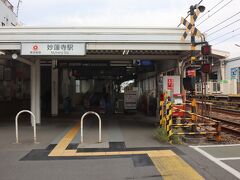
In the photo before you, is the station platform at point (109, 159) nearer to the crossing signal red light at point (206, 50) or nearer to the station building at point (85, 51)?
the crossing signal red light at point (206, 50)

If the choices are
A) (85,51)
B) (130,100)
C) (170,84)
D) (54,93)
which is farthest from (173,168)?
(130,100)

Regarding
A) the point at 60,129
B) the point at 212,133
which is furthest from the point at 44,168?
the point at 60,129

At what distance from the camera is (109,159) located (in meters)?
9.74

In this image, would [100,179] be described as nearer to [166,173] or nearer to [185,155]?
[166,173]

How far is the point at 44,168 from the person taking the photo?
8766 millimetres

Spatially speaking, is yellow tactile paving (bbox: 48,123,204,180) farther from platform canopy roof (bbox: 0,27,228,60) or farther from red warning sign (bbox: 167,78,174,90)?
red warning sign (bbox: 167,78,174,90)

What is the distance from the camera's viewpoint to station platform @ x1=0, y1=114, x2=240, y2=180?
816cm

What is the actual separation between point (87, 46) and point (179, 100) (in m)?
4.00

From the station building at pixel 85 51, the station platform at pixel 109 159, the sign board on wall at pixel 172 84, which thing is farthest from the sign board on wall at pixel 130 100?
the station platform at pixel 109 159

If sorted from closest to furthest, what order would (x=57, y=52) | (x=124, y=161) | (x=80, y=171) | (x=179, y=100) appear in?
1. (x=80, y=171)
2. (x=124, y=161)
3. (x=57, y=52)
4. (x=179, y=100)

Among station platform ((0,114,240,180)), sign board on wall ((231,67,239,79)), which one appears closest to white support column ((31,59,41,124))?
station platform ((0,114,240,180))

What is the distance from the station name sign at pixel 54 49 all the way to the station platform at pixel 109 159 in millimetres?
2885

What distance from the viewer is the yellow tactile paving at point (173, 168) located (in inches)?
314

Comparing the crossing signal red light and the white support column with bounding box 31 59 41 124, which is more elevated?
the crossing signal red light
